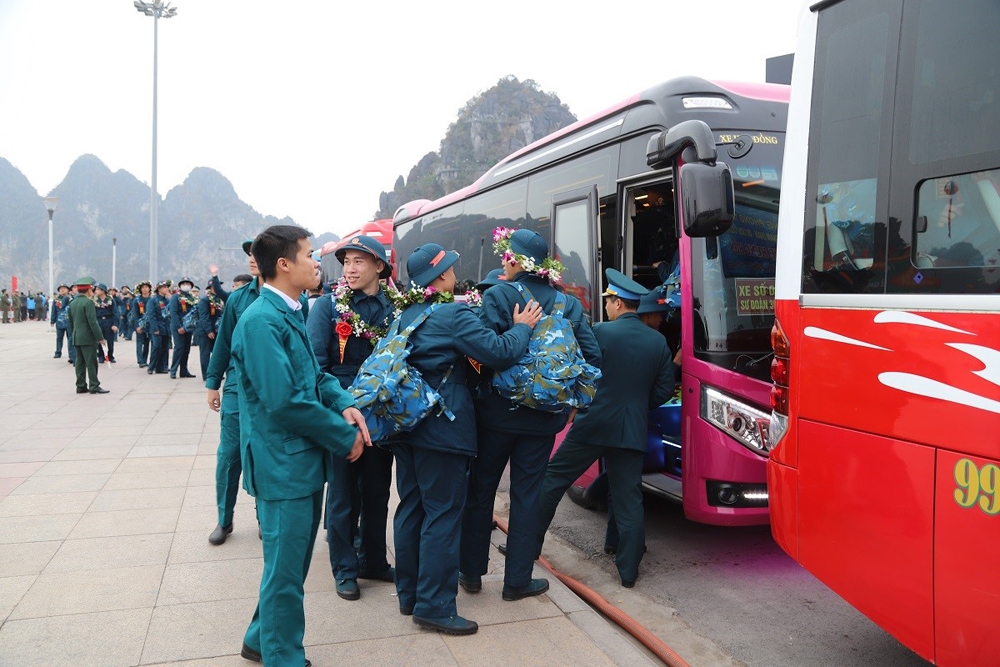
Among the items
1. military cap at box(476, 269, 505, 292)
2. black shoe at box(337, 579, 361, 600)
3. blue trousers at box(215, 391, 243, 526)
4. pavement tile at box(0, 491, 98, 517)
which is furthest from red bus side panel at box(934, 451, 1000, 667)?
pavement tile at box(0, 491, 98, 517)

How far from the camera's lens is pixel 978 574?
2672 mm

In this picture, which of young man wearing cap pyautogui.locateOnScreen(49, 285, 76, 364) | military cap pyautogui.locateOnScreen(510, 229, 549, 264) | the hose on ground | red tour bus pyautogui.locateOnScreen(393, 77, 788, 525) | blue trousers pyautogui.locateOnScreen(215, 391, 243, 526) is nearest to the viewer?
the hose on ground

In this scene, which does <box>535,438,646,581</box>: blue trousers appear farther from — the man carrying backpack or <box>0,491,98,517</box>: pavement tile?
<box>0,491,98,517</box>: pavement tile

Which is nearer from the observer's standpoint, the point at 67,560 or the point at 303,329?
the point at 303,329

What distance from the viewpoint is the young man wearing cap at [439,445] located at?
3928mm

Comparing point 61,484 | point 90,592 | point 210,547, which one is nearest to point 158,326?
point 61,484

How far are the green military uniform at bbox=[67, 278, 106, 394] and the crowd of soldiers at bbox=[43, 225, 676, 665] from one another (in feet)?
29.3

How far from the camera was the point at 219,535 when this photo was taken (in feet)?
17.2

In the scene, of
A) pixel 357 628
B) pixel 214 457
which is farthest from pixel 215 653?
pixel 214 457

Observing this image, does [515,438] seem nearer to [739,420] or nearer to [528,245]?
[528,245]

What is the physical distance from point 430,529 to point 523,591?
79 cm

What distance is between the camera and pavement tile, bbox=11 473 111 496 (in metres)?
6.48

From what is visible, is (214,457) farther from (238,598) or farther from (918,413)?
(918,413)

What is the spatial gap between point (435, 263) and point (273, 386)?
1.38 metres
